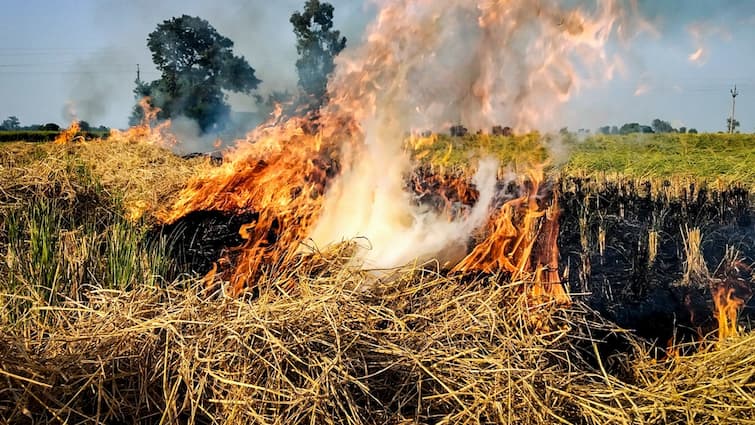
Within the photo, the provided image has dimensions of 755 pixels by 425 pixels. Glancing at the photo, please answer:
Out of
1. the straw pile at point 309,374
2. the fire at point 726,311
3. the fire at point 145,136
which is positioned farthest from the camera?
the fire at point 145,136

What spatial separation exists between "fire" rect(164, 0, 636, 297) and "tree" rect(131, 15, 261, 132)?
888 inches

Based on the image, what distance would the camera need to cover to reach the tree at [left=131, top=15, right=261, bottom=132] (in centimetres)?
2773

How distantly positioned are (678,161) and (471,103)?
13.2 m

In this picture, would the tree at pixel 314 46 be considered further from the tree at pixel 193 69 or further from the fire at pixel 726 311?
the fire at pixel 726 311

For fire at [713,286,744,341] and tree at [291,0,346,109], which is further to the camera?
tree at [291,0,346,109]

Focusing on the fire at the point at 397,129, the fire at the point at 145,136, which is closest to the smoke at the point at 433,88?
the fire at the point at 397,129

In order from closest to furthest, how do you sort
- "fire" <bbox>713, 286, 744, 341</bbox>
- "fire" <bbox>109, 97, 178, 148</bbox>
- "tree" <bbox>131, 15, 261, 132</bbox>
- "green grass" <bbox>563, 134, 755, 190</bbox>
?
"fire" <bbox>713, 286, 744, 341</bbox> < "green grass" <bbox>563, 134, 755, 190</bbox> < "fire" <bbox>109, 97, 178, 148</bbox> < "tree" <bbox>131, 15, 261, 132</bbox>

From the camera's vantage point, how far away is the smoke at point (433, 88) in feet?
17.6

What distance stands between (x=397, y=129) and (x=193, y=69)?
81.3ft

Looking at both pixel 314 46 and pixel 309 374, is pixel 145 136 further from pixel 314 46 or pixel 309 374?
pixel 309 374

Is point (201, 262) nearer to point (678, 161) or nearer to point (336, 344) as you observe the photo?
point (336, 344)

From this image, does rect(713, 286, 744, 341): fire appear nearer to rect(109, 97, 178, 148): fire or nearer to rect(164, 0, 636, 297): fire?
rect(164, 0, 636, 297): fire

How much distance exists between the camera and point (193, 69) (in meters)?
28.2

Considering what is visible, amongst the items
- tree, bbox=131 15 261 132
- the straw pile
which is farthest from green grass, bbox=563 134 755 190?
tree, bbox=131 15 261 132
